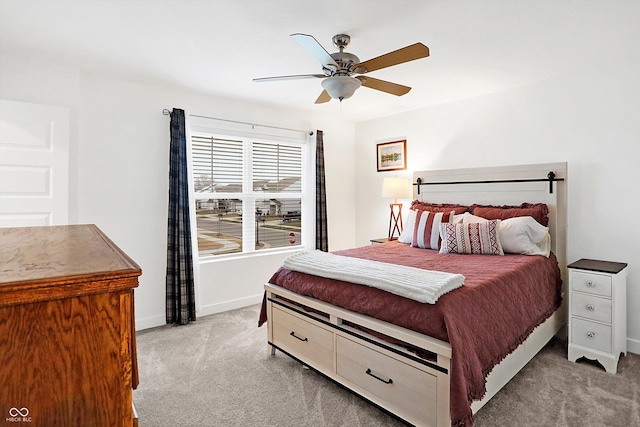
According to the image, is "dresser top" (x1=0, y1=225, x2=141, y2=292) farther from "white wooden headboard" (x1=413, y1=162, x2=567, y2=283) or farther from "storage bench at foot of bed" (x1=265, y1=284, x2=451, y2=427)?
"white wooden headboard" (x1=413, y1=162, x2=567, y2=283)

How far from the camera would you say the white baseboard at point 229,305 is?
3924 mm

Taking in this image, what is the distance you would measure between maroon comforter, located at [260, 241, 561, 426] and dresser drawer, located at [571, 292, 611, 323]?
176 millimetres

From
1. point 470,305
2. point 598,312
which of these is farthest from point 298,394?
point 598,312

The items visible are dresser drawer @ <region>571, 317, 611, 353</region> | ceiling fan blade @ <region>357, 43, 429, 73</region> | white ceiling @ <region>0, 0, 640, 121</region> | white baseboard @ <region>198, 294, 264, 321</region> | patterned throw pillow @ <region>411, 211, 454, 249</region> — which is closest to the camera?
ceiling fan blade @ <region>357, 43, 429, 73</region>

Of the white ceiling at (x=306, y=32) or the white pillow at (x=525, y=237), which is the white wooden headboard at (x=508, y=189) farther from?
the white ceiling at (x=306, y=32)

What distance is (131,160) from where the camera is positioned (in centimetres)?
348

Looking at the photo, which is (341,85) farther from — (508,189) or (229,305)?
(229,305)

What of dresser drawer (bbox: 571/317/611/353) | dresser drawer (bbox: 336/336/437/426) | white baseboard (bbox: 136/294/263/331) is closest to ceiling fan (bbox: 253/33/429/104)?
dresser drawer (bbox: 336/336/437/426)

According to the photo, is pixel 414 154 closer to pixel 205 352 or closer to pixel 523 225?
pixel 523 225

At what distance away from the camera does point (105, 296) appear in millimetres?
654

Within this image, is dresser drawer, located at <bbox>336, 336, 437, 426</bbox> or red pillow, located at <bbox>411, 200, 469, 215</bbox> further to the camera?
red pillow, located at <bbox>411, 200, 469, 215</bbox>

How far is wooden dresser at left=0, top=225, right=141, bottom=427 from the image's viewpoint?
0.59 m

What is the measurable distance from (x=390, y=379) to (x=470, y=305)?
0.60 metres

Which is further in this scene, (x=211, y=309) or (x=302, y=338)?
(x=211, y=309)
